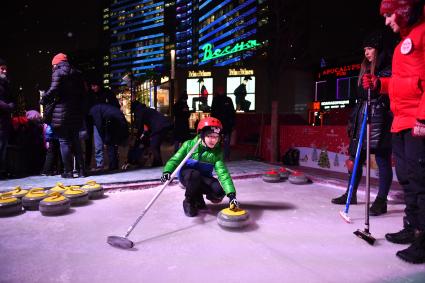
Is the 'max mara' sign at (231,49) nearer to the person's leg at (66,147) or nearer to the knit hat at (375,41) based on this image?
the person's leg at (66,147)

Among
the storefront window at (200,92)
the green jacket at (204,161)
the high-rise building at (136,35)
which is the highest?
the high-rise building at (136,35)

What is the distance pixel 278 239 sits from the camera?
294cm

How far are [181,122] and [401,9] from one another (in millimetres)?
6005

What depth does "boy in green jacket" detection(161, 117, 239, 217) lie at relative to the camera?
345 cm

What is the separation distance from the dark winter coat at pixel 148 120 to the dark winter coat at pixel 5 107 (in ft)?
7.30

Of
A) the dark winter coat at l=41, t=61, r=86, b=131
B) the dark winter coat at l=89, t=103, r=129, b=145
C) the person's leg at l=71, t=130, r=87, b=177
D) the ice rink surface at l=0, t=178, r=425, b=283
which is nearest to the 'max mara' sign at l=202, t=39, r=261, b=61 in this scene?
the dark winter coat at l=89, t=103, r=129, b=145

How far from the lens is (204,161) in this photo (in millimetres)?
3732

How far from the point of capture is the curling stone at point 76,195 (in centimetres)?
403

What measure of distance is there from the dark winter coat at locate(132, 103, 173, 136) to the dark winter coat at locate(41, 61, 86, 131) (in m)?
1.42

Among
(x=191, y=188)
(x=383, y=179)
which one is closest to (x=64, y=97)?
(x=191, y=188)

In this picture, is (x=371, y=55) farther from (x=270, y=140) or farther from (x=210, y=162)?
(x=270, y=140)

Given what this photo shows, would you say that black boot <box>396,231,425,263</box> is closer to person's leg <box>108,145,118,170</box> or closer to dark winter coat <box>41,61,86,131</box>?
dark winter coat <box>41,61,86,131</box>

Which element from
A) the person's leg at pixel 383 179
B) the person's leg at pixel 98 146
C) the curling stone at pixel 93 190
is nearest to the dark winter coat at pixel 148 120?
the person's leg at pixel 98 146

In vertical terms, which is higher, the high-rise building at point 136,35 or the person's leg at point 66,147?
the high-rise building at point 136,35
